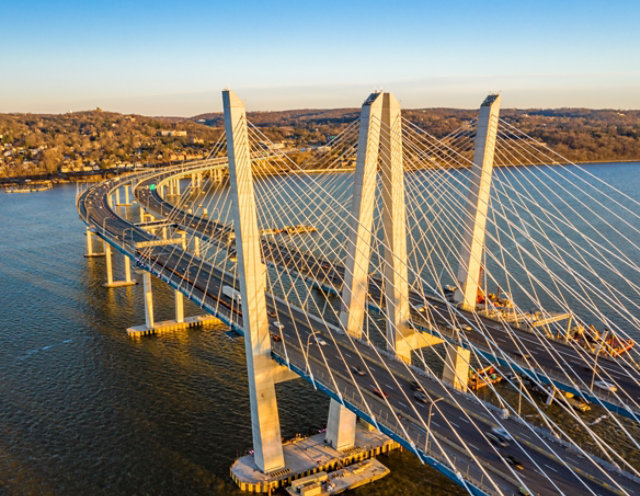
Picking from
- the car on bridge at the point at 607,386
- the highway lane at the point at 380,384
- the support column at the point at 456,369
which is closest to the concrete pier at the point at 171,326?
the highway lane at the point at 380,384

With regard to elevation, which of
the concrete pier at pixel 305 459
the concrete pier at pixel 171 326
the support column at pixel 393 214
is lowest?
the concrete pier at pixel 305 459

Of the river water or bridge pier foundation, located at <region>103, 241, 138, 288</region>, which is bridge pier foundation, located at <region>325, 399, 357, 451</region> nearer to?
the river water

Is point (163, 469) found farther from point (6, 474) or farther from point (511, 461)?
point (511, 461)

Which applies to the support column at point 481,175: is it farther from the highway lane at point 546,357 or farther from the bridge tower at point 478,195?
the highway lane at point 546,357

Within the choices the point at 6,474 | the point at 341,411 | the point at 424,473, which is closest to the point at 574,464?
the point at 424,473

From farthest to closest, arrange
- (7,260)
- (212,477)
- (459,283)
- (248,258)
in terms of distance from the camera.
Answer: (7,260) < (459,283) < (212,477) < (248,258)

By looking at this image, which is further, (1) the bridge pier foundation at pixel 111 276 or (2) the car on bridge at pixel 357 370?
(1) the bridge pier foundation at pixel 111 276

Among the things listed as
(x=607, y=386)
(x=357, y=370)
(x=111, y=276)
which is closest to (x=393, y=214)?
(x=357, y=370)
